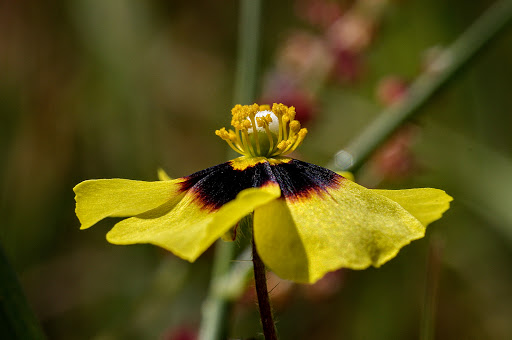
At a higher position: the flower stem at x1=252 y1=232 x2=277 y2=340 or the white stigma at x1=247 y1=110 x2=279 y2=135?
the white stigma at x1=247 y1=110 x2=279 y2=135

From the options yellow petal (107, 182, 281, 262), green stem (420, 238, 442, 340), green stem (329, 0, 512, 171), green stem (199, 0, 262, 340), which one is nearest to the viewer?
yellow petal (107, 182, 281, 262)

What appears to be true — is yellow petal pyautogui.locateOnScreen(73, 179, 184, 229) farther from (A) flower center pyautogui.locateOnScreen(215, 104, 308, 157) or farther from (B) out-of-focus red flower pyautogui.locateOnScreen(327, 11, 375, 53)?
(B) out-of-focus red flower pyautogui.locateOnScreen(327, 11, 375, 53)

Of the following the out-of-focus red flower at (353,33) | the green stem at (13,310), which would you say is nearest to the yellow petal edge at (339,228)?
the green stem at (13,310)

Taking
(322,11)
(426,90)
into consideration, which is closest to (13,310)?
(426,90)

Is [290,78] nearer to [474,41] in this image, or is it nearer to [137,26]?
[474,41]

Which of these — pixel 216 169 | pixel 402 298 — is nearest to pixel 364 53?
pixel 402 298

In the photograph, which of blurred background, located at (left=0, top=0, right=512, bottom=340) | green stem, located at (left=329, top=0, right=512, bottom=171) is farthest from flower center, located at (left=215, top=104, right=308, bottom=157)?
blurred background, located at (left=0, top=0, right=512, bottom=340)
